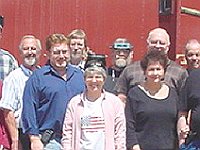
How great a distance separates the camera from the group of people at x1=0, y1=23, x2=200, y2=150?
4496mm

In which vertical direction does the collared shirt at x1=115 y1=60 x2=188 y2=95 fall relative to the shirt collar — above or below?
below

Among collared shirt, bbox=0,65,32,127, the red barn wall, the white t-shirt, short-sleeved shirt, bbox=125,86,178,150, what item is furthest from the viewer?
the red barn wall

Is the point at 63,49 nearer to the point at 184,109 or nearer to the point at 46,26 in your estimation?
the point at 184,109

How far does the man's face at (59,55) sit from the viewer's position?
15.5ft

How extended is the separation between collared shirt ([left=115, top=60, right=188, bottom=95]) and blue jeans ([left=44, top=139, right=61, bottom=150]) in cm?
69

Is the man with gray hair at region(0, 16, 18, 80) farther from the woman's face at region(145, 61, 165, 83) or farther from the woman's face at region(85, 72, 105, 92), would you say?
the woman's face at region(145, 61, 165, 83)

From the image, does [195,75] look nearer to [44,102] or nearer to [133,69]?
[133,69]

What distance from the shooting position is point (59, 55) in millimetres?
Answer: 4715

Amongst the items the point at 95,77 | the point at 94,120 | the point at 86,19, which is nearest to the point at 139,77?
the point at 95,77

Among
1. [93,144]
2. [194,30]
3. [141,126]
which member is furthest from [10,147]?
[194,30]

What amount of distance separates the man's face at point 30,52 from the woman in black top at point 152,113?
0.96 metres

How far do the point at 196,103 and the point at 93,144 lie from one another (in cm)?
84

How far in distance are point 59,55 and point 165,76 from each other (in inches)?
34.1

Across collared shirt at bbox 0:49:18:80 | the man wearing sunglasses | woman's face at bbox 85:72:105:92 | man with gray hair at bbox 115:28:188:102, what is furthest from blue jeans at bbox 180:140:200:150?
collared shirt at bbox 0:49:18:80
